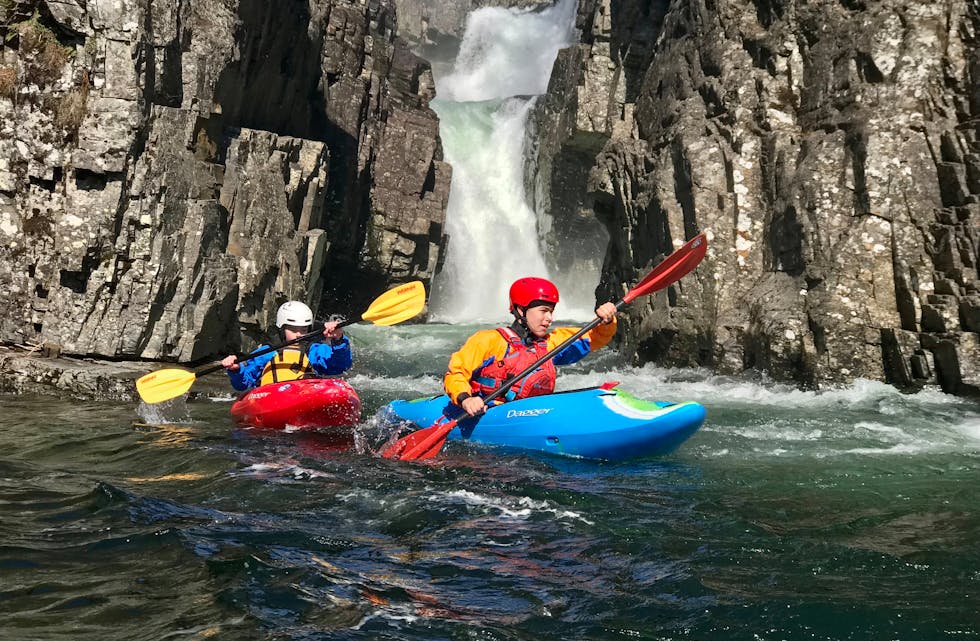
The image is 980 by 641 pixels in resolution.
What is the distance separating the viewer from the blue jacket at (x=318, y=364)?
7.48 metres

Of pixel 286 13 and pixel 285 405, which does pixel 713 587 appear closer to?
pixel 285 405

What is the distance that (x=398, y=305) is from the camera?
809 cm

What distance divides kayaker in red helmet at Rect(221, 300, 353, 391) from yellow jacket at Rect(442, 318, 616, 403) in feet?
4.73

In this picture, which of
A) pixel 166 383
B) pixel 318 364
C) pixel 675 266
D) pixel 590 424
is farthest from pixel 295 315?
pixel 675 266

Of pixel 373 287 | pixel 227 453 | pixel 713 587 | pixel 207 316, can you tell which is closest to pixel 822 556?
pixel 713 587

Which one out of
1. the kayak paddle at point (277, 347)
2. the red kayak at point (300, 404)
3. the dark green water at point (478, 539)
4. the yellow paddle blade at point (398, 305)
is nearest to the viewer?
the dark green water at point (478, 539)

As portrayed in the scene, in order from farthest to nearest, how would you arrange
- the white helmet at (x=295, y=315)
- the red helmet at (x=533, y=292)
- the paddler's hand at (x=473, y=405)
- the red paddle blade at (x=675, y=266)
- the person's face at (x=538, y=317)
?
the white helmet at (x=295, y=315)
the red paddle blade at (x=675, y=266)
the person's face at (x=538, y=317)
the red helmet at (x=533, y=292)
the paddler's hand at (x=473, y=405)

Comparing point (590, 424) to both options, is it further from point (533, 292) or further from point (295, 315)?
point (295, 315)

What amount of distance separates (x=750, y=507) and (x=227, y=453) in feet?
11.5

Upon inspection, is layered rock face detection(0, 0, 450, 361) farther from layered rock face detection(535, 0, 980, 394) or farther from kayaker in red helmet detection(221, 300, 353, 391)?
layered rock face detection(535, 0, 980, 394)

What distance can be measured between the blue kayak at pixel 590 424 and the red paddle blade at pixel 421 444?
1.22 ft

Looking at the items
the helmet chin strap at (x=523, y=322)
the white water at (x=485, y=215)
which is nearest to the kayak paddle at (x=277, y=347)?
the helmet chin strap at (x=523, y=322)

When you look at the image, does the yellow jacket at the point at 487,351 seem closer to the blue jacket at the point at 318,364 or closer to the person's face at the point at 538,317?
the person's face at the point at 538,317

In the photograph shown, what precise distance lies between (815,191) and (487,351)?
5755mm
